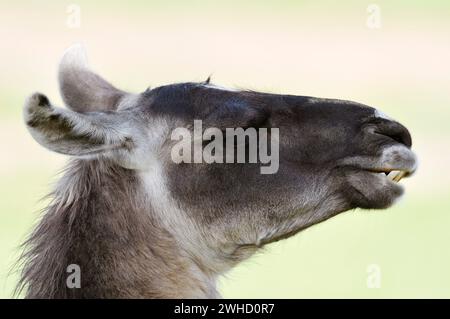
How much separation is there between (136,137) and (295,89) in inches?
601

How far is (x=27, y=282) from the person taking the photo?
820 cm

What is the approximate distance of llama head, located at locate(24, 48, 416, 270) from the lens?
8266 millimetres

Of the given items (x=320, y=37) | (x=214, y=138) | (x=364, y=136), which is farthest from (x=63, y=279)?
(x=320, y=37)

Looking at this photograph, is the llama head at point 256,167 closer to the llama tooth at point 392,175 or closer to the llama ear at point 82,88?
the llama tooth at point 392,175

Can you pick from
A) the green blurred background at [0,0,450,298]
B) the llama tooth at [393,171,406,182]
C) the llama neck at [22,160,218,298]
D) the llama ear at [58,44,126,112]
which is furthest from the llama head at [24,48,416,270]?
the green blurred background at [0,0,450,298]

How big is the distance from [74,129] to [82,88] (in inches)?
68.4

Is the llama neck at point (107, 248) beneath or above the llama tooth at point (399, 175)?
beneath

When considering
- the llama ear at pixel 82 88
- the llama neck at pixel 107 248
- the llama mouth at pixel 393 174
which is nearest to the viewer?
the llama neck at pixel 107 248

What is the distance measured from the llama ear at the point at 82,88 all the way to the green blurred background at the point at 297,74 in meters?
5.41

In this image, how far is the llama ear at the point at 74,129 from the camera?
735 centimetres

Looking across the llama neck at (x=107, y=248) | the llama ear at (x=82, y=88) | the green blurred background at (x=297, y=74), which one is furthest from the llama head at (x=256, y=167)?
the green blurred background at (x=297, y=74)

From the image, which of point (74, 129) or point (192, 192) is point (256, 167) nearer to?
point (192, 192)
